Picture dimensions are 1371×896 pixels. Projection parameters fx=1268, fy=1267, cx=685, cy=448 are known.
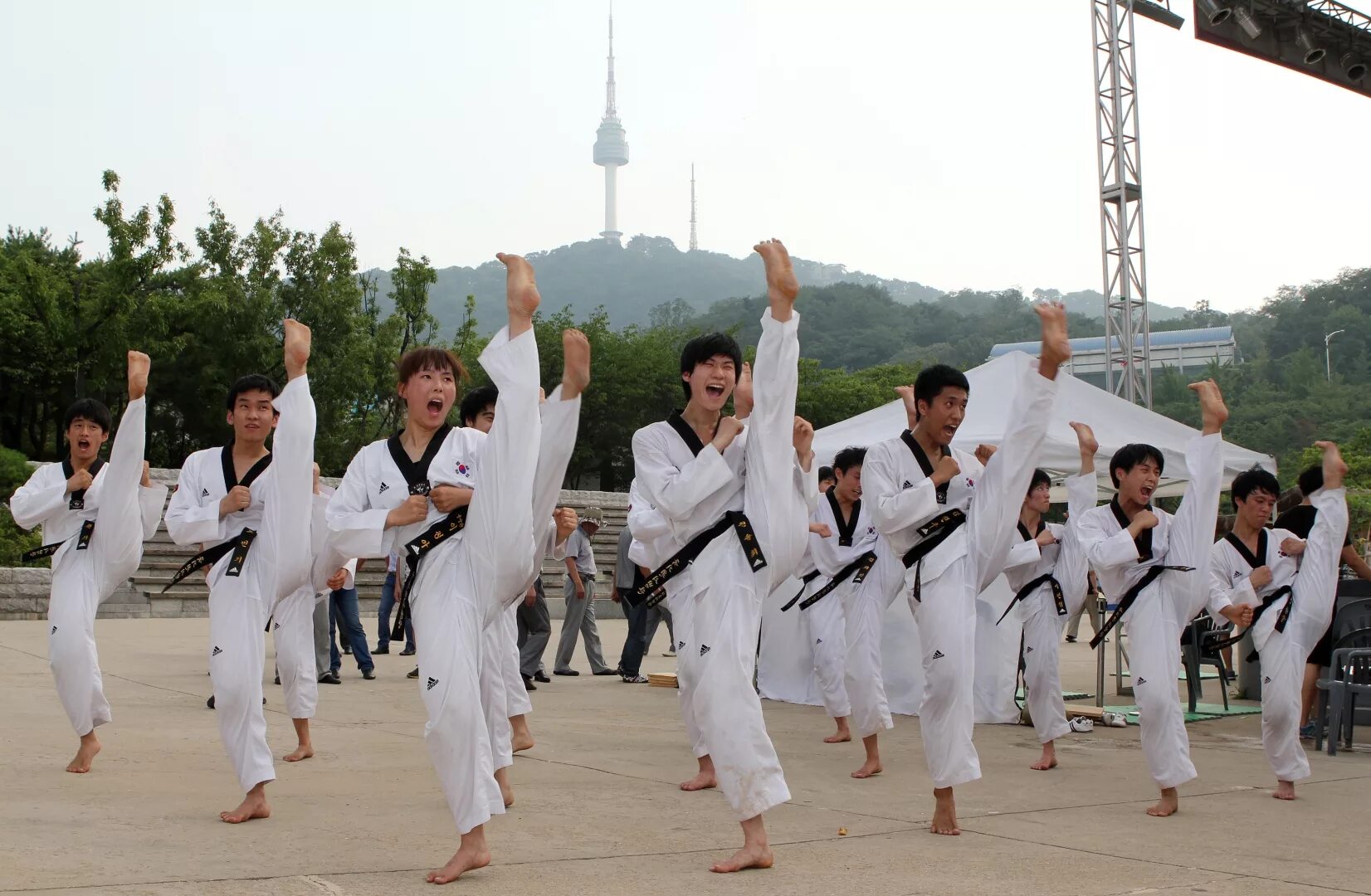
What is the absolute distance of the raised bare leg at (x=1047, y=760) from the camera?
729cm

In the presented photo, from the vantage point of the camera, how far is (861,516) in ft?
28.1

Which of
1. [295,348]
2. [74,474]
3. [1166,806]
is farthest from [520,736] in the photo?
[1166,806]

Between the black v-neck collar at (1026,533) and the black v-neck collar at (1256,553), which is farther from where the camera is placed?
the black v-neck collar at (1026,533)

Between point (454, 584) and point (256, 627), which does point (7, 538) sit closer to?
point (256, 627)

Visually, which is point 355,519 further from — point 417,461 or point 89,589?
point 89,589

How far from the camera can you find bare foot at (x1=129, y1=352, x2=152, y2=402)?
5.76 meters

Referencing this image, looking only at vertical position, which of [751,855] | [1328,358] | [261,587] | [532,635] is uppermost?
[1328,358]

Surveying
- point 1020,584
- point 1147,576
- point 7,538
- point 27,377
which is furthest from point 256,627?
point 27,377

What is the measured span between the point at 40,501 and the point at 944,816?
4617 mm

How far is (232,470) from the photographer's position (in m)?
5.73

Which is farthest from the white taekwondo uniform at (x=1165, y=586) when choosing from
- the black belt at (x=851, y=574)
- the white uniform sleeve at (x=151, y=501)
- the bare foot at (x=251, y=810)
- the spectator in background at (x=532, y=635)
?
the spectator in background at (x=532, y=635)

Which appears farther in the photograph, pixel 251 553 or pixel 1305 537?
pixel 1305 537

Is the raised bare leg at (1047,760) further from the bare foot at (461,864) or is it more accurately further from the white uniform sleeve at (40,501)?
the white uniform sleeve at (40,501)

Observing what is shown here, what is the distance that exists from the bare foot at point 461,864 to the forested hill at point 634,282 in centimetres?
11347
